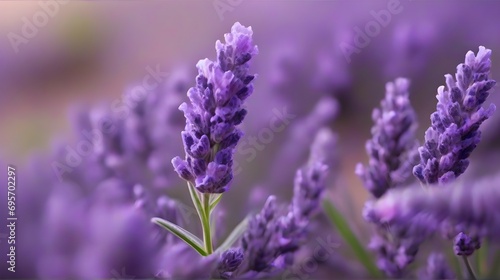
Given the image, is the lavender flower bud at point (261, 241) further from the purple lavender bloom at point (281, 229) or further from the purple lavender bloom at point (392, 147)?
the purple lavender bloom at point (392, 147)

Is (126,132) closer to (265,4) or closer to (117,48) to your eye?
(117,48)

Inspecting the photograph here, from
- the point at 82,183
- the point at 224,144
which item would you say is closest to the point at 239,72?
the point at 224,144

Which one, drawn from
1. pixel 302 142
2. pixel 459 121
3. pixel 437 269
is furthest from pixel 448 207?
pixel 302 142

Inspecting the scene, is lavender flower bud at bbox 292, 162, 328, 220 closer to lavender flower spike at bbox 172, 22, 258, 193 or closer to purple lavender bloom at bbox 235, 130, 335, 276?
purple lavender bloom at bbox 235, 130, 335, 276

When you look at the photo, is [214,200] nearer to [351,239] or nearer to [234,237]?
Result: [234,237]

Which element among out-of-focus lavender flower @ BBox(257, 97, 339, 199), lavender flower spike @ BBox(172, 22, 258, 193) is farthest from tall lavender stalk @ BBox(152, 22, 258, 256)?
out-of-focus lavender flower @ BBox(257, 97, 339, 199)
